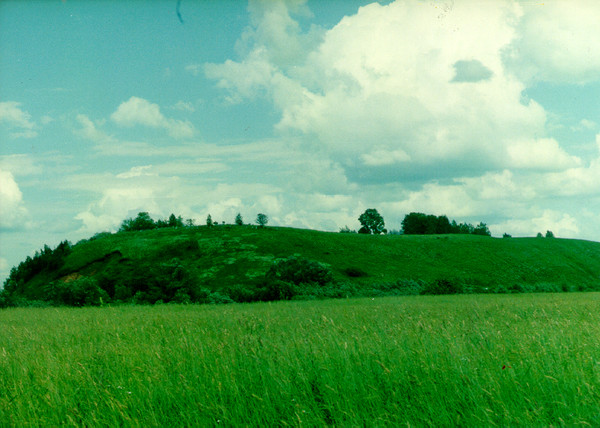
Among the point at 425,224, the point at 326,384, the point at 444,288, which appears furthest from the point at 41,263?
the point at 425,224

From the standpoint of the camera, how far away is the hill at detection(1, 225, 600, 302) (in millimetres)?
60250

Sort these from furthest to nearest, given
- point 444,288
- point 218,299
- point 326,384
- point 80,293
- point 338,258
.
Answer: point 338,258 < point 444,288 < point 80,293 < point 218,299 < point 326,384

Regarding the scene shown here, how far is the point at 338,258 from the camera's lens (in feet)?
224

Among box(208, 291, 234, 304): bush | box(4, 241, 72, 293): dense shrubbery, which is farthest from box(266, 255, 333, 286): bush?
box(4, 241, 72, 293): dense shrubbery

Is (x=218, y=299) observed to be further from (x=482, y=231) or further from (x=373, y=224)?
(x=482, y=231)

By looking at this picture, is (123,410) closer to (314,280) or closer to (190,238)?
(314,280)

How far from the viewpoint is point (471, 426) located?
4.62 meters

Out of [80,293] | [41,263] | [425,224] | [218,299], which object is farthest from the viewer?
[425,224]

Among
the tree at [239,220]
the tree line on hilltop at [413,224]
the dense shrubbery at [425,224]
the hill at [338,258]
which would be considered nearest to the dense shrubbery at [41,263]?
the hill at [338,258]

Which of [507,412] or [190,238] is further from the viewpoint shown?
[190,238]

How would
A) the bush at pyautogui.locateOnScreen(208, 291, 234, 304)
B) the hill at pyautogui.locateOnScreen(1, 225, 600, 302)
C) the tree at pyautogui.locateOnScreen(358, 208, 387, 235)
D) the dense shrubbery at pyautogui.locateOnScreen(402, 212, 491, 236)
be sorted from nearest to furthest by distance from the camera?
A: 1. the bush at pyautogui.locateOnScreen(208, 291, 234, 304)
2. the hill at pyautogui.locateOnScreen(1, 225, 600, 302)
3. the tree at pyautogui.locateOnScreen(358, 208, 387, 235)
4. the dense shrubbery at pyautogui.locateOnScreen(402, 212, 491, 236)

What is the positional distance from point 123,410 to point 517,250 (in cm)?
8789

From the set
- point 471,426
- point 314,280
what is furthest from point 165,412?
point 314,280

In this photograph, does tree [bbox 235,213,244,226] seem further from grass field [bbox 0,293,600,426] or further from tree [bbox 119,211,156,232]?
grass field [bbox 0,293,600,426]
